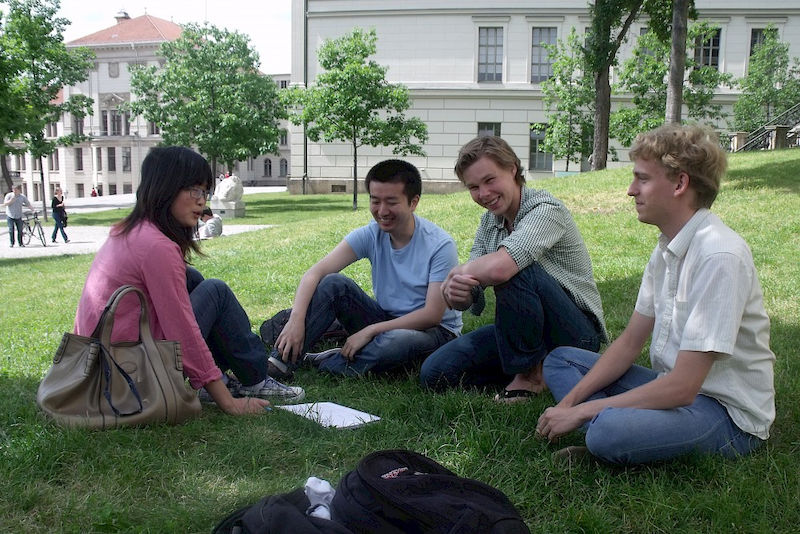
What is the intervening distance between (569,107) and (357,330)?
27.3m

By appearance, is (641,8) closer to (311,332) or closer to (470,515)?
(311,332)

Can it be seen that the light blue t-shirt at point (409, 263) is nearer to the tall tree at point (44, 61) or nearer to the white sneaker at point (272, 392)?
the white sneaker at point (272, 392)

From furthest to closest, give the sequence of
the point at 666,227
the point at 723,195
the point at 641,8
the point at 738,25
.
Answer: the point at 738,25
the point at 641,8
the point at 723,195
the point at 666,227

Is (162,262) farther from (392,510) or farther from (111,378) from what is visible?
(392,510)

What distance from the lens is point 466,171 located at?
145 inches

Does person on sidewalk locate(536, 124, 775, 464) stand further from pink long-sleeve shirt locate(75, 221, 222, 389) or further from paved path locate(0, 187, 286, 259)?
paved path locate(0, 187, 286, 259)

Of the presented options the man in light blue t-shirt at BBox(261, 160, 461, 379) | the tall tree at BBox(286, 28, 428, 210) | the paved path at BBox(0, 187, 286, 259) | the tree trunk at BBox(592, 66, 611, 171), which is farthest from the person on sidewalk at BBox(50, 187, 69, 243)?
the man in light blue t-shirt at BBox(261, 160, 461, 379)

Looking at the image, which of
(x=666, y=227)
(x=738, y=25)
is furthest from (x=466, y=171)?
(x=738, y=25)

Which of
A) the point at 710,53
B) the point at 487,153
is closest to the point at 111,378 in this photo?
the point at 487,153

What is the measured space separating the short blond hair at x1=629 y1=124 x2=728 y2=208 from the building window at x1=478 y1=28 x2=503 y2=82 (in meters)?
33.1

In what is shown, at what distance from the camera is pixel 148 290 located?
3.28 meters

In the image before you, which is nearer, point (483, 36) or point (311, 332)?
point (311, 332)

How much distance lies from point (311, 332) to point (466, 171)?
1.38 meters

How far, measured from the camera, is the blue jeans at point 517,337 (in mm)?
3428
